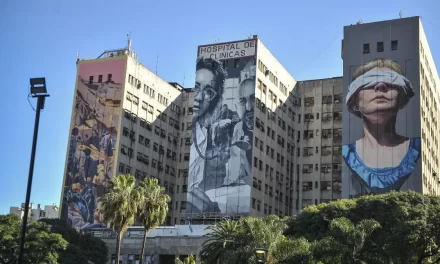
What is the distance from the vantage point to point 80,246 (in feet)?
281

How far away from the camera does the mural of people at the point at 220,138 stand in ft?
351

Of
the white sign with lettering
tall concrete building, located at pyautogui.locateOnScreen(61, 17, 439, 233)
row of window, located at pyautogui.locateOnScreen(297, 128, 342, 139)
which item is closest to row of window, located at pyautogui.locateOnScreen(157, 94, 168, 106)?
tall concrete building, located at pyautogui.locateOnScreen(61, 17, 439, 233)

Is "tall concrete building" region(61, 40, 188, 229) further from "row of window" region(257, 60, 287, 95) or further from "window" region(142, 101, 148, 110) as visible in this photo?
"row of window" region(257, 60, 287, 95)

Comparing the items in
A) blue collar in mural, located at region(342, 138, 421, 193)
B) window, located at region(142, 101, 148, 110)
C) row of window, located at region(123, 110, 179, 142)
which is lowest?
blue collar in mural, located at region(342, 138, 421, 193)

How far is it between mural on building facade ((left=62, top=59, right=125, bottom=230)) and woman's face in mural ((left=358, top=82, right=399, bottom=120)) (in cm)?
4341

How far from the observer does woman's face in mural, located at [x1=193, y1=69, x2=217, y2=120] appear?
368ft

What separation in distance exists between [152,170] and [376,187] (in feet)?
146

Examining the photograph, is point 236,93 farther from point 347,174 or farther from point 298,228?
point 298,228

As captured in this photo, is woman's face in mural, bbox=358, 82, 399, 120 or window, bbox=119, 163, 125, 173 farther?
window, bbox=119, 163, 125, 173

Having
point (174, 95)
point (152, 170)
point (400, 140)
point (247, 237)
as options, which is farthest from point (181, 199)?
point (247, 237)

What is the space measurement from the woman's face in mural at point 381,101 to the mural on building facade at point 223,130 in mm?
18869

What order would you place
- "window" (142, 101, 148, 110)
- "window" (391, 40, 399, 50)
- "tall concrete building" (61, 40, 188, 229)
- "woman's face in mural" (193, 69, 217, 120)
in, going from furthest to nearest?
"window" (142, 101, 148, 110), "tall concrete building" (61, 40, 188, 229), "woman's face in mural" (193, 69, 217, 120), "window" (391, 40, 399, 50)

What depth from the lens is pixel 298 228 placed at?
220 ft

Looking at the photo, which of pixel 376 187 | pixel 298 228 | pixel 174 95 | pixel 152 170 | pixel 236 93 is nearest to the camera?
pixel 298 228
